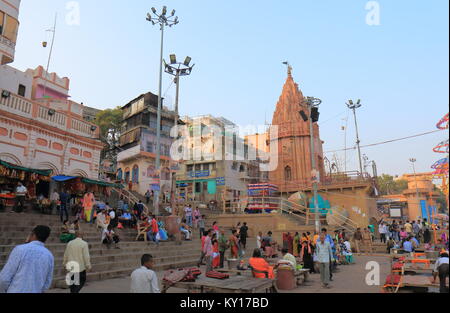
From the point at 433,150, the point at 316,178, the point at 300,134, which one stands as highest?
the point at 300,134

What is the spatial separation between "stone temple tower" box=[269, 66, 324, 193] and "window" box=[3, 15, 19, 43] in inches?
939

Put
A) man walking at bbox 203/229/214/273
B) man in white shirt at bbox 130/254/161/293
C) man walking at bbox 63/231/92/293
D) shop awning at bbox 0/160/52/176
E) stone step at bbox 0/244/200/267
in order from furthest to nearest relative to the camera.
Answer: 1. shop awning at bbox 0/160/52/176
2. man walking at bbox 203/229/214/273
3. stone step at bbox 0/244/200/267
4. man walking at bbox 63/231/92/293
5. man in white shirt at bbox 130/254/161/293

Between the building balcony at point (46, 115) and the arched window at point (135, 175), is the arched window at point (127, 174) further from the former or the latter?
the building balcony at point (46, 115)

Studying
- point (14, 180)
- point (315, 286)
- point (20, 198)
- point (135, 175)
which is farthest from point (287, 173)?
point (20, 198)

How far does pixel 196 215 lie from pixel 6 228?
11.5 metres

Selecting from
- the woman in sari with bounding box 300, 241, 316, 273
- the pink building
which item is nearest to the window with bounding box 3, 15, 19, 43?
the pink building

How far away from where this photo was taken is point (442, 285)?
5125 mm

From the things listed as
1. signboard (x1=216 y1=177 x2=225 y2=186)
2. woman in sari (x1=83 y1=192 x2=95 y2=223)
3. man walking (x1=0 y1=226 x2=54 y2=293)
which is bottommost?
man walking (x1=0 y1=226 x2=54 y2=293)

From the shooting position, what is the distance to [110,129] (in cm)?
4009

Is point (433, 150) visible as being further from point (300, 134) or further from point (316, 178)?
point (300, 134)

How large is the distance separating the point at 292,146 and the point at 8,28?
2585cm

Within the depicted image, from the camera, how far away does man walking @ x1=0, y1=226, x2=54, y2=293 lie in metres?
3.69

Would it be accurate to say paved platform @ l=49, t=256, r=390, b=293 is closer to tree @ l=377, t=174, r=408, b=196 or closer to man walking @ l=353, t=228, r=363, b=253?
man walking @ l=353, t=228, r=363, b=253
